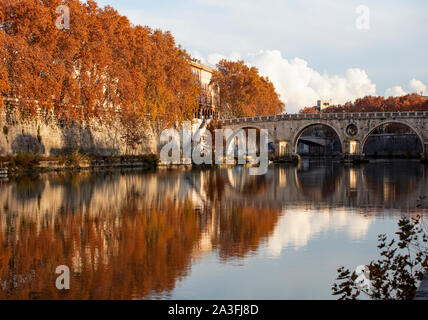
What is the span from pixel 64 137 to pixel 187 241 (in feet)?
126

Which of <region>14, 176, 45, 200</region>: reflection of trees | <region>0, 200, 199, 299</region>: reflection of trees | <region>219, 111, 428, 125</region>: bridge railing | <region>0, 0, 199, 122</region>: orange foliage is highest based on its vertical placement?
<region>0, 0, 199, 122</region>: orange foliage

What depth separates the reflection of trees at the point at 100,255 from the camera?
9992 millimetres

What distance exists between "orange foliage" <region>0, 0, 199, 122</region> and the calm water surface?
53.4 ft

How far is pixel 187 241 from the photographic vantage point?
14.3m

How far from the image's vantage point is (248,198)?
81.0 feet

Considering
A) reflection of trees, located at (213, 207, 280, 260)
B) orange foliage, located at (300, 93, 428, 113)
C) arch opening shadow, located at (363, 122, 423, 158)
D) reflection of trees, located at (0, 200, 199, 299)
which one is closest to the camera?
reflection of trees, located at (0, 200, 199, 299)

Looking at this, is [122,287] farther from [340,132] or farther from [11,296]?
[340,132]

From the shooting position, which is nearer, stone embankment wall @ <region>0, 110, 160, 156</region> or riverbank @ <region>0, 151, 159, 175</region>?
riverbank @ <region>0, 151, 159, 175</region>

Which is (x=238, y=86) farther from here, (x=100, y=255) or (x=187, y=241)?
(x=100, y=255)

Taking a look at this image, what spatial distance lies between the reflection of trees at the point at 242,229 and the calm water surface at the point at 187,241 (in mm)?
29

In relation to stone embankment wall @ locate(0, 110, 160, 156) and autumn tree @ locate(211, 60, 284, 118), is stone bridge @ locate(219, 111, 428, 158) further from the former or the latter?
stone embankment wall @ locate(0, 110, 160, 156)

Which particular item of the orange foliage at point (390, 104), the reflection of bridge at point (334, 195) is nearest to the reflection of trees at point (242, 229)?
the reflection of bridge at point (334, 195)

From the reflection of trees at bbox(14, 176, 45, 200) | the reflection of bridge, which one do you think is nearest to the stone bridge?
the reflection of bridge

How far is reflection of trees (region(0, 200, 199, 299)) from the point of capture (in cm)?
999
